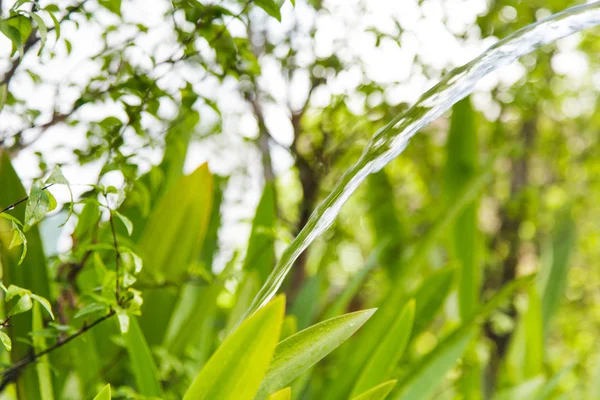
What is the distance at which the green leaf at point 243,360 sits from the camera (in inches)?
14.0

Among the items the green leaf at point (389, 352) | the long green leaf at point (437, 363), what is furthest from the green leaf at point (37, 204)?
the long green leaf at point (437, 363)

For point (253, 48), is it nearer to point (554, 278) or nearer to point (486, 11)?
point (486, 11)

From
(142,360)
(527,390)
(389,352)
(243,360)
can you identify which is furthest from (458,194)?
(243,360)

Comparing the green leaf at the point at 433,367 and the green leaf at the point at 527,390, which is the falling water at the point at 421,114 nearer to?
→ the green leaf at the point at 433,367

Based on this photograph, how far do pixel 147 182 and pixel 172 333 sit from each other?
0.26 m

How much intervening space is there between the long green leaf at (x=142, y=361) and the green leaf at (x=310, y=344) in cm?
20

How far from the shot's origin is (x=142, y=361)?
2.00ft

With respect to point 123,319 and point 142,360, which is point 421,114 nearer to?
point 123,319

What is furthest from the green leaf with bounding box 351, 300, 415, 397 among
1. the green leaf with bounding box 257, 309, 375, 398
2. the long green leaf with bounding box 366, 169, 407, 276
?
the long green leaf with bounding box 366, 169, 407, 276

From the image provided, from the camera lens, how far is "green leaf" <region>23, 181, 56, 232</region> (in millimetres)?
319

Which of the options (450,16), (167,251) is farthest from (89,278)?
(450,16)

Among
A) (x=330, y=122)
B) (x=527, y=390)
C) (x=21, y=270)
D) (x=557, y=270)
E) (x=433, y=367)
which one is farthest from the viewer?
(x=557, y=270)

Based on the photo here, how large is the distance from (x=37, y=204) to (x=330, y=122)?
727mm

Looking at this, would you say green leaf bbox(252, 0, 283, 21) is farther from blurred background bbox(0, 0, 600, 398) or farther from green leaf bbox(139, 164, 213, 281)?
green leaf bbox(139, 164, 213, 281)
